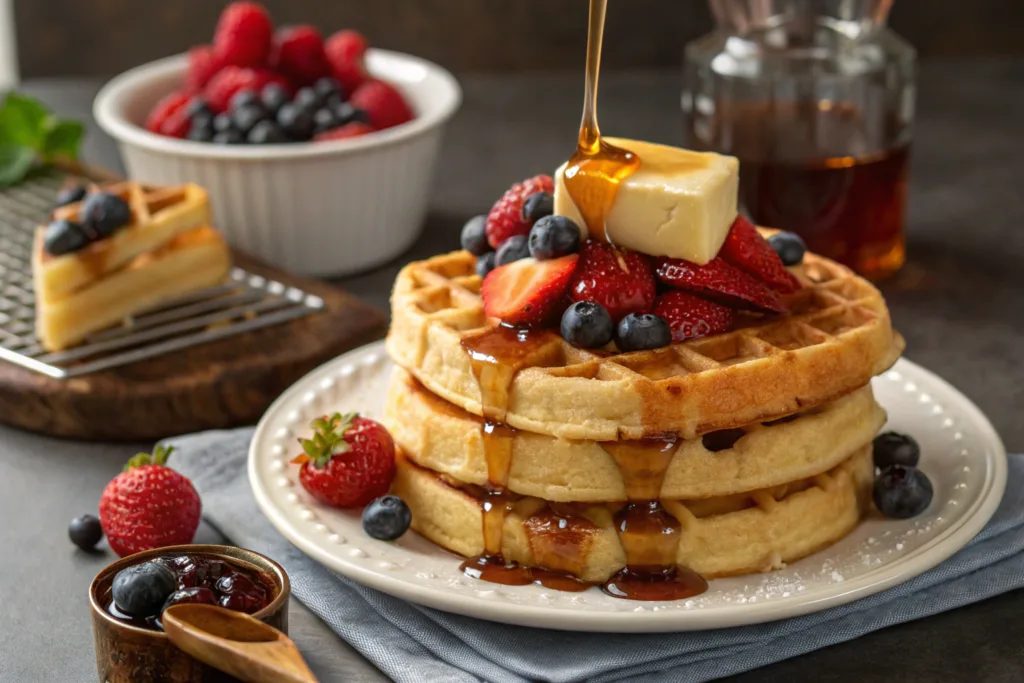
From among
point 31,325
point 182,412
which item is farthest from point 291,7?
point 182,412

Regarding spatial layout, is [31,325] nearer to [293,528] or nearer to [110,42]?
[293,528]

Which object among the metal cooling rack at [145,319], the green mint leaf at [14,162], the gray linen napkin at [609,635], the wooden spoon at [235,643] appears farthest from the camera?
the green mint leaf at [14,162]

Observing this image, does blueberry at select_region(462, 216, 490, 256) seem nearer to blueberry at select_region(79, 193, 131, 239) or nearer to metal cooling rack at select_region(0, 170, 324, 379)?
metal cooling rack at select_region(0, 170, 324, 379)

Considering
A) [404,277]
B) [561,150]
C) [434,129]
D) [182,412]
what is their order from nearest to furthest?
[404,277]
[182,412]
[434,129]
[561,150]

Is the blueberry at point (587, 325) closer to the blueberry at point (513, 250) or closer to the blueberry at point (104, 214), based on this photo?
the blueberry at point (513, 250)

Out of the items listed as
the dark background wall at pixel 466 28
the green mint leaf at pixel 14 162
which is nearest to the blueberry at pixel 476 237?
the green mint leaf at pixel 14 162

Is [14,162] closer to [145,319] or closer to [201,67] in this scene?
[201,67]
